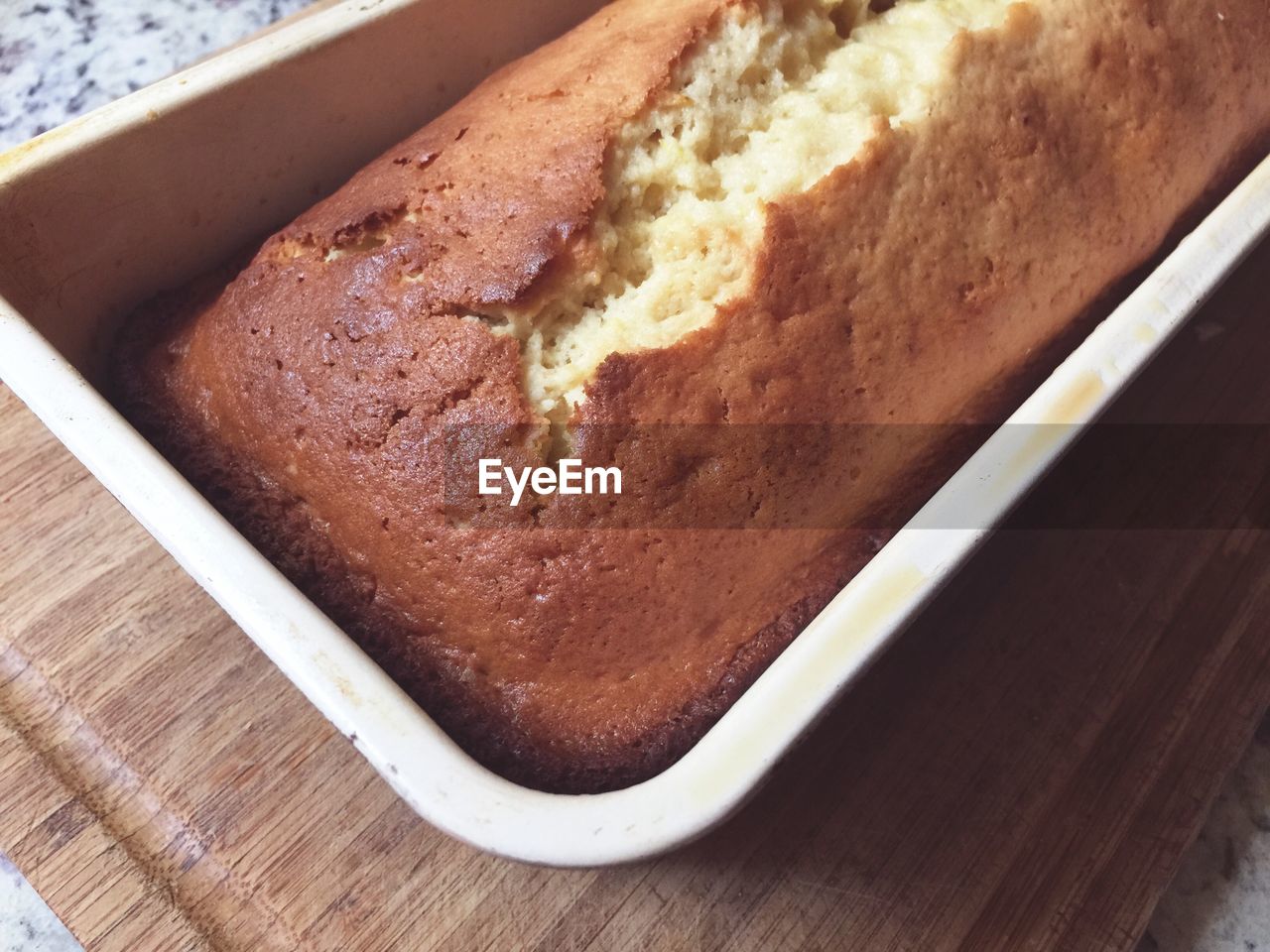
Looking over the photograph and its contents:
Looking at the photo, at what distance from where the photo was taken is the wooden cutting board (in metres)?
0.85

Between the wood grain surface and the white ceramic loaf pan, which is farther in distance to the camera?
the wood grain surface

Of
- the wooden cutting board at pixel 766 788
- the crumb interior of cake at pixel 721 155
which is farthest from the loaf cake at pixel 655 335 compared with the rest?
the wooden cutting board at pixel 766 788

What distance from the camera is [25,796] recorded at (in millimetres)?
897

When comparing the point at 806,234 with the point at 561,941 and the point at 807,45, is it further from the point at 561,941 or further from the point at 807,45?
the point at 561,941

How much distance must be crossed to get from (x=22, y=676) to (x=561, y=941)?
0.59 meters

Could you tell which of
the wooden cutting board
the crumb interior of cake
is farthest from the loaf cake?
the wooden cutting board

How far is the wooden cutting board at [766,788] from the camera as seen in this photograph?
2.78ft

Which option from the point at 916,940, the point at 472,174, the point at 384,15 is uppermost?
the point at 384,15

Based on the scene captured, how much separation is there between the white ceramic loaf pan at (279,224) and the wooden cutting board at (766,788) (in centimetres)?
18

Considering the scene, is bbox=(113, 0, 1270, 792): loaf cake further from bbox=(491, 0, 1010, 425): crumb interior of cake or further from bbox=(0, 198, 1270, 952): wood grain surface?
bbox=(0, 198, 1270, 952): wood grain surface

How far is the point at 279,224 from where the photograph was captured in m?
1.17

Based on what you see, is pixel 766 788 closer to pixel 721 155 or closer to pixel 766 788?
pixel 766 788

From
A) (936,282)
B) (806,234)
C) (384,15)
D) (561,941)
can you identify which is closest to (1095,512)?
(936,282)

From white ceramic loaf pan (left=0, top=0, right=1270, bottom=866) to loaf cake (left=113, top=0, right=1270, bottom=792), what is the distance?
10 centimetres
